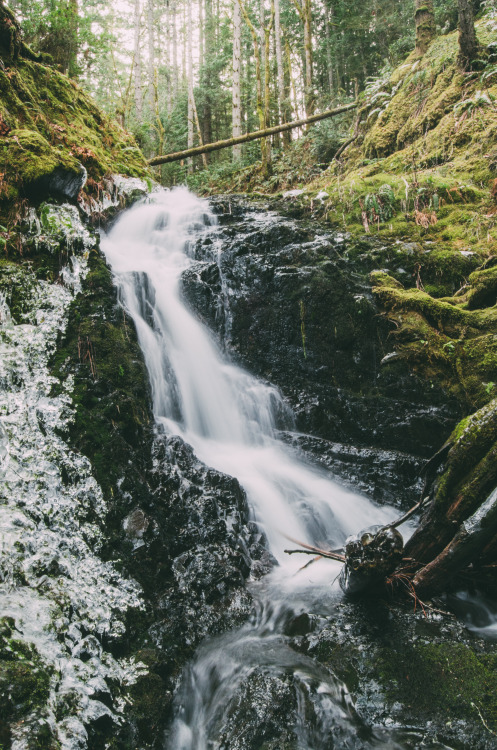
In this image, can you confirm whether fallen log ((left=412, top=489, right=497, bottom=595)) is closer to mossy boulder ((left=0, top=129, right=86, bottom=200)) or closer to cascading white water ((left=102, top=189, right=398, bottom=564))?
cascading white water ((left=102, top=189, right=398, bottom=564))

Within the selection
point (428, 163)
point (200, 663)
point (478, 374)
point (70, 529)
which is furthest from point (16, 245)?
point (428, 163)

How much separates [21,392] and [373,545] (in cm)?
317

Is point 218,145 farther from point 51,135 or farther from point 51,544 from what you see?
point 51,544

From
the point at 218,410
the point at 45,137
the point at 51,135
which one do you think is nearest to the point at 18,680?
the point at 218,410

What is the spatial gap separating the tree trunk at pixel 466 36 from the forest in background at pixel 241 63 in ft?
9.91

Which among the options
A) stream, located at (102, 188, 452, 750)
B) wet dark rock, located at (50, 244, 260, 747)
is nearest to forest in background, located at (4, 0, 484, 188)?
stream, located at (102, 188, 452, 750)

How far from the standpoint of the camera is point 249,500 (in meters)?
4.59

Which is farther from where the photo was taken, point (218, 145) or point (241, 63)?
point (241, 63)

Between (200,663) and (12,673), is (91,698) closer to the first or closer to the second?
(12,673)

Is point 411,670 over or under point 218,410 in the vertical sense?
under

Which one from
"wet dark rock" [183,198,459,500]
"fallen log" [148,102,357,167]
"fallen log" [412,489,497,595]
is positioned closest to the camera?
"fallen log" [412,489,497,595]

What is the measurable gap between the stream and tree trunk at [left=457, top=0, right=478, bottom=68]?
18.8ft

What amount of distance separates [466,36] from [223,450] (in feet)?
30.1

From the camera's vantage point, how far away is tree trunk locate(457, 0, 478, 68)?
279 inches
